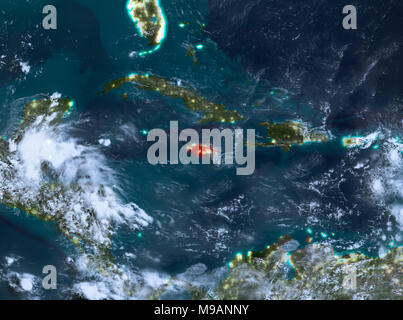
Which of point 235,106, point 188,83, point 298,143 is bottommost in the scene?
point 298,143

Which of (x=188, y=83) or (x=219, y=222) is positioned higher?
(x=188, y=83)

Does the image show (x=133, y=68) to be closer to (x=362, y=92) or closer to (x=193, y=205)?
(x=193, y=205)

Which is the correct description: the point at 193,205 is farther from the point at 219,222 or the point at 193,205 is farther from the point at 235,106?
the point at 235,106
